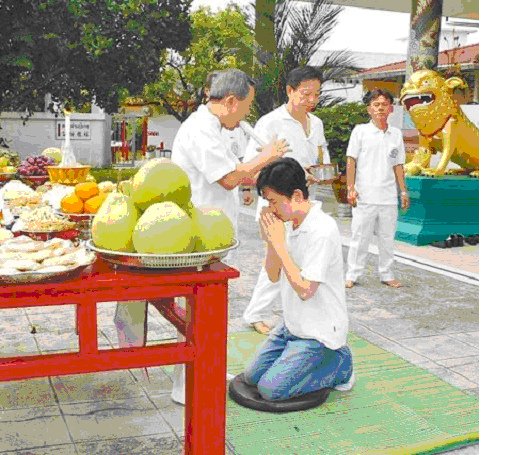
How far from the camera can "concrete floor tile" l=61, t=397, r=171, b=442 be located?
3178 millimetres

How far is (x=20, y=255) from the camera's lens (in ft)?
7.48

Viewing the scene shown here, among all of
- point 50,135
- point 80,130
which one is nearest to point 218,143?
point 50,135

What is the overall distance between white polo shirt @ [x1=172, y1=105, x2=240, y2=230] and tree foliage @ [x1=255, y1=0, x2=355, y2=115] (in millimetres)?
6415

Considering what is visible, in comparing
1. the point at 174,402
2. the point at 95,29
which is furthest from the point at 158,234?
the point at 95,29

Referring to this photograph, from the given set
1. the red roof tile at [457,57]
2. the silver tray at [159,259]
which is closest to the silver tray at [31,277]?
the silver tray at [159,259]

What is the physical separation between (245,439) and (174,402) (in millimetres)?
524

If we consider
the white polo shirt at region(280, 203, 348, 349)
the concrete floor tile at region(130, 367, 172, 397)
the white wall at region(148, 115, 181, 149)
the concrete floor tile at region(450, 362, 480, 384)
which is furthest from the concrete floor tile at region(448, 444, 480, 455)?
the white wall at region(148, 115, 181, 149)

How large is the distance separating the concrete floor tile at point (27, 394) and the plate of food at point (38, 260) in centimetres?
130

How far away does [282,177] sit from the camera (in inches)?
125

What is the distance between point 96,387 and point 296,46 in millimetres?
7228

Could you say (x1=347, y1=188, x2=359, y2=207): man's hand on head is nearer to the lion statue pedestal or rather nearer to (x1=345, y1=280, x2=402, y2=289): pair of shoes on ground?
(x1=345, y1=280, x2=402, y2=289): pair of shoes on ground

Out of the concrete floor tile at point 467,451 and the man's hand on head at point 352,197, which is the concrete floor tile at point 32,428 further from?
the man's hand on head at point 352,197

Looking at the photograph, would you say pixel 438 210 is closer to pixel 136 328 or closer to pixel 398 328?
pixel 398 328

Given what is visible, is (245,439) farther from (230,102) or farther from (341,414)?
(230,102)
